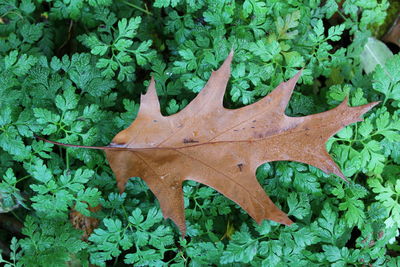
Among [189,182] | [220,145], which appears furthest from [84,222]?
[220,145]

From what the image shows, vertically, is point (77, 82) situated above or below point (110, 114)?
above

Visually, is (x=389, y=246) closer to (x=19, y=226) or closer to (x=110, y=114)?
(x=110, y=114)

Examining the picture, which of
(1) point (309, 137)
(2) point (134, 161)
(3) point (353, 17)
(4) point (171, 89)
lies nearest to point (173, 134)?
(2) point (134, 161)

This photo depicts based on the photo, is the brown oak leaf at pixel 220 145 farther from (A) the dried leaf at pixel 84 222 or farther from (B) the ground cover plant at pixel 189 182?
(A) the dried leaf at pixel 84 222

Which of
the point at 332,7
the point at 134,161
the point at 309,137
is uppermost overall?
the point at 332,7

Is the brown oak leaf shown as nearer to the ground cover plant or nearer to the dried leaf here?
the ground cover plant

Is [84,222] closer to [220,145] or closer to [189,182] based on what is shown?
[189,182]
